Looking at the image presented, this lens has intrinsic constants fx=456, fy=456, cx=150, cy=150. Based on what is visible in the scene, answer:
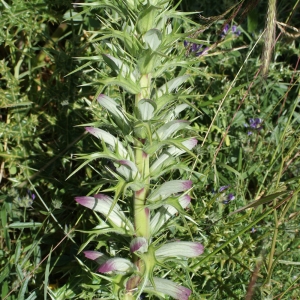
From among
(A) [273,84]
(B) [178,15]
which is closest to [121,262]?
(B) [178,15]

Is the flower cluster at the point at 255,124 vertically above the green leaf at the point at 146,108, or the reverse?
the green leaf at the point at 146,108

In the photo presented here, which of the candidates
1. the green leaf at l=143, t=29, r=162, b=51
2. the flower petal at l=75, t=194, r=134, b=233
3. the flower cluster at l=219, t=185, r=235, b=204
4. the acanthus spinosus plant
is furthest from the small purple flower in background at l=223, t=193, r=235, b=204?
the green leaf at l=143, t=29, r=162, b=51

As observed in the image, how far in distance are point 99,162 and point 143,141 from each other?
1.07 meters

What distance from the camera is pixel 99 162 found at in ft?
10.2

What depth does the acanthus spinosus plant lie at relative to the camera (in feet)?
6.25

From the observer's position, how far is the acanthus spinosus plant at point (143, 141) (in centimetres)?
190

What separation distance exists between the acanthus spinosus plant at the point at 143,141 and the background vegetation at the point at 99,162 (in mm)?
648

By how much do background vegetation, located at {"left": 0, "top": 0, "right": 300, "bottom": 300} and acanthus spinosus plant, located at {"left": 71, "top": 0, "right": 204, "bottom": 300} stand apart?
2.13ft

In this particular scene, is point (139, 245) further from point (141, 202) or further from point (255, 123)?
point (255, 123)

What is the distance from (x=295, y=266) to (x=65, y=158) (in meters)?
1.75

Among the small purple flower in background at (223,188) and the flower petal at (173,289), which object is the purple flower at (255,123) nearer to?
the small purple flower in background at (223,188)

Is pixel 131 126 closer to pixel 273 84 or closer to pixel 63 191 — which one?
pixel 63 191

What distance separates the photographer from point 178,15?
1.96m

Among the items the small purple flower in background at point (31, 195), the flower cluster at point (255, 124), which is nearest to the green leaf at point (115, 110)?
the small purple flower in background at point (31, 195)
